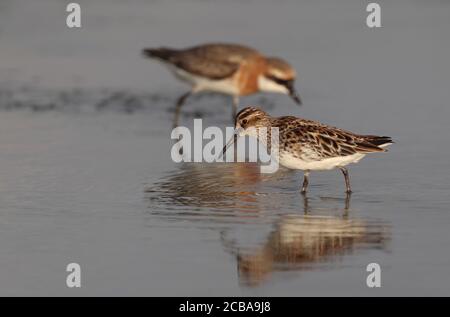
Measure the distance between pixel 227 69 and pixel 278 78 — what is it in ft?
3.28

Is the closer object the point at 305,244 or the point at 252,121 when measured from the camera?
the point at 305,244

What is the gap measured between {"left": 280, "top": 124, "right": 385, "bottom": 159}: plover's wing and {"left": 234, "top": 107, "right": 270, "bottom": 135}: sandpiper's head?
492 mm

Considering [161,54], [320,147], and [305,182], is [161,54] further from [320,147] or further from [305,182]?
[320,147]

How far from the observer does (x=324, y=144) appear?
13.2m

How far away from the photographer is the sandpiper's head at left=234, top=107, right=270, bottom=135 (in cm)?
1372

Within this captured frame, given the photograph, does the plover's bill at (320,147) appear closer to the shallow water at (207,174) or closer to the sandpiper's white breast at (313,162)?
the sandpiper's white breast at (313,162)

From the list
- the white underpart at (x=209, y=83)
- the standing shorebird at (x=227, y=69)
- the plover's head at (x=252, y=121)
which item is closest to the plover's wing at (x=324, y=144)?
the plover's head at (x=252, y=121)

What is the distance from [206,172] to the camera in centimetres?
1471

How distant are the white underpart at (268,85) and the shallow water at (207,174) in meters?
0.40

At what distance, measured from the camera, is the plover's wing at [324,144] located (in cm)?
1310

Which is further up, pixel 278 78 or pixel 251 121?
pixel 278 78

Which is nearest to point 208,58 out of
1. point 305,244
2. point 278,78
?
point 278,78
